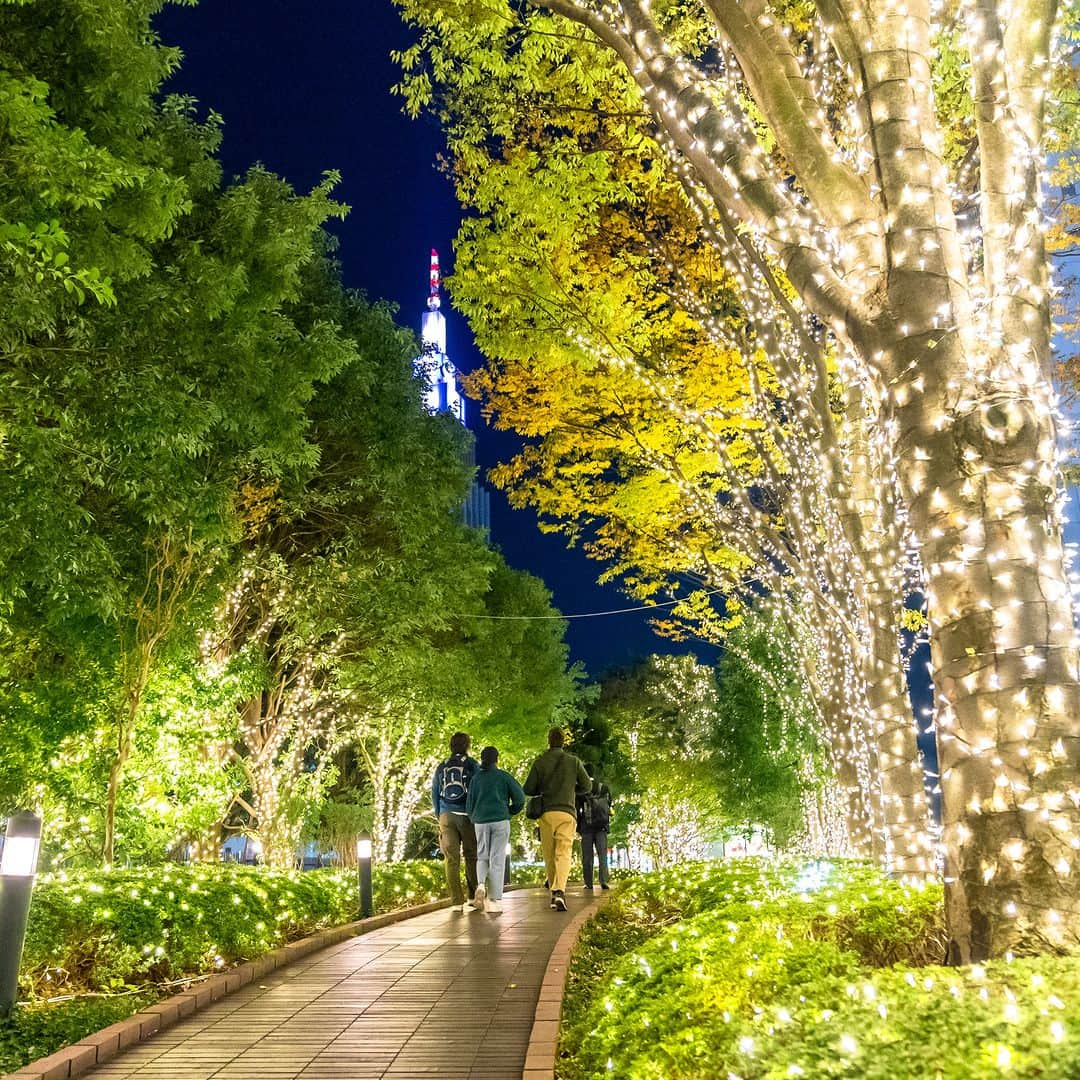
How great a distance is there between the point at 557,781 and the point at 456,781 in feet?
3.48

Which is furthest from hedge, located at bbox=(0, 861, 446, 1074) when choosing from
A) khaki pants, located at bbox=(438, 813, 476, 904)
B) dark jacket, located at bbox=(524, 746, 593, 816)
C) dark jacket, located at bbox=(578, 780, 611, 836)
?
dark jacket, located at bbox=(578, 780, 611, 836)

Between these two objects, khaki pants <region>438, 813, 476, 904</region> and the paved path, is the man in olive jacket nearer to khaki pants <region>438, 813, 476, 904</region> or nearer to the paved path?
khaki pants <region>438, 813, 476, 904</region>

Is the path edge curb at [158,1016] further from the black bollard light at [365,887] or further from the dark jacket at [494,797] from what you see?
the dark jacket at [494,797]

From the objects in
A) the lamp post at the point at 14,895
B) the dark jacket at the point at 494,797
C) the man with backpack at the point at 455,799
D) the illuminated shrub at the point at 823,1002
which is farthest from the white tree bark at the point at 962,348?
the man with backpack at the point at 455,799

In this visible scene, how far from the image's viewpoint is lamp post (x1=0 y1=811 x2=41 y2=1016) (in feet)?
17.3

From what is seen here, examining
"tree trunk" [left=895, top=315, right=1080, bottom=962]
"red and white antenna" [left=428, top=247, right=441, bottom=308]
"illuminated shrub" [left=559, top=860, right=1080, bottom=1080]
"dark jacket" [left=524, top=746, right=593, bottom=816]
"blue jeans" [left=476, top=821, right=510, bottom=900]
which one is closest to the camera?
"illuminated shrub" [left=559, top=860, right=1080, bottom=1080]

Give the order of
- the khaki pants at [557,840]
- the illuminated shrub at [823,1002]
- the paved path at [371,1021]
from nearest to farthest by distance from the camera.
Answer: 1. the illuminated shrub at [823,1002]
2. the paved path at [371,1021]
3. the khaki pants at [557,840]

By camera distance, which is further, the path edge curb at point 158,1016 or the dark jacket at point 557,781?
the dark jacket at point 557,781

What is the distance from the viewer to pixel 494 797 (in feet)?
32.6

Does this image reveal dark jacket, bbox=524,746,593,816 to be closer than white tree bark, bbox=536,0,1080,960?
No

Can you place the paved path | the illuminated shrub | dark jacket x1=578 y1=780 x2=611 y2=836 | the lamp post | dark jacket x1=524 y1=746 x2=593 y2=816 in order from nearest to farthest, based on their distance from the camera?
the illuminated shrub → the paved path → the lamp post → dark jacket x1=524 y1=746 x2=593 y2=816 → dark jacket x1=578 y1=780 x2=611 y2=836

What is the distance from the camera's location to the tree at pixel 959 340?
405cm

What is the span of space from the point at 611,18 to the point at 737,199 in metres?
1.85

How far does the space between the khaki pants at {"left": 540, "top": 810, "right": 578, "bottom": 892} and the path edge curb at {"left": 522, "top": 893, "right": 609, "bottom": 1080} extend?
2.16 m
